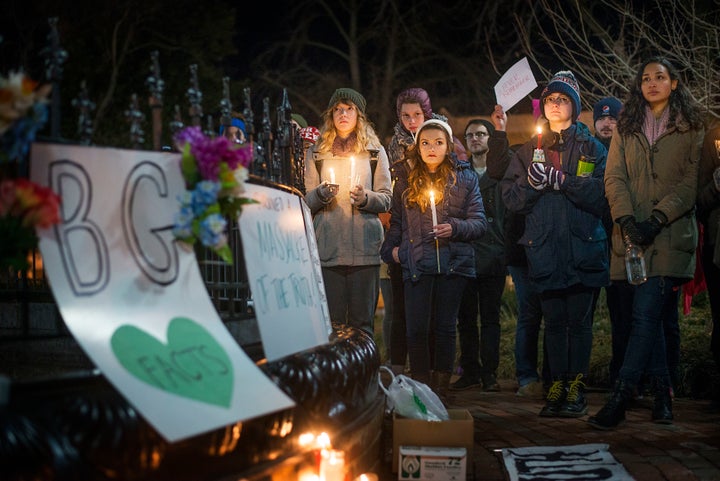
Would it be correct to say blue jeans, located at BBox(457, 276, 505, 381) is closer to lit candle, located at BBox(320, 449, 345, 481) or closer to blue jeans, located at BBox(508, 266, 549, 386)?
blue jeans, located at BBox(508, 266, 549, 386)

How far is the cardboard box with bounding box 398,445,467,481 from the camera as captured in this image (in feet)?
13.7

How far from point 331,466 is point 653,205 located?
3197 millimetres

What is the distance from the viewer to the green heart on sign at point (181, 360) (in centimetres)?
275

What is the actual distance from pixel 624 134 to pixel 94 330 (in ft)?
13.7

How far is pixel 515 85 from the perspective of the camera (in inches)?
297

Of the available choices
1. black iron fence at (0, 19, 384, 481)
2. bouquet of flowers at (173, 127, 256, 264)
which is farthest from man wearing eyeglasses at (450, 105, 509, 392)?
bouquet of flowers at (173, 127, 256, 264)

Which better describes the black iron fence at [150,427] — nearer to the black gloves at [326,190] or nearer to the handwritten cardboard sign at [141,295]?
the handwritten cardboard sign at [141,295]

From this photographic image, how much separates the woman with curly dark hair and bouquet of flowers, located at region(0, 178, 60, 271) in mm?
3962

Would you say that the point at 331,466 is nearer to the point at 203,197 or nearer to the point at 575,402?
the point at 203,197

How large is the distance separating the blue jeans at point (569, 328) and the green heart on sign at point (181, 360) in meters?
3.56

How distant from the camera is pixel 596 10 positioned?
43.7ft

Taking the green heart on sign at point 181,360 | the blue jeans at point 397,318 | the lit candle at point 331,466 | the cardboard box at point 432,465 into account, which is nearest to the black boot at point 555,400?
the blue jeans at point 397,318

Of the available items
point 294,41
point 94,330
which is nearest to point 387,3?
point 294,41

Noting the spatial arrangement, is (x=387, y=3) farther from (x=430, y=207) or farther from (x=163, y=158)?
(x=163, y=158)
